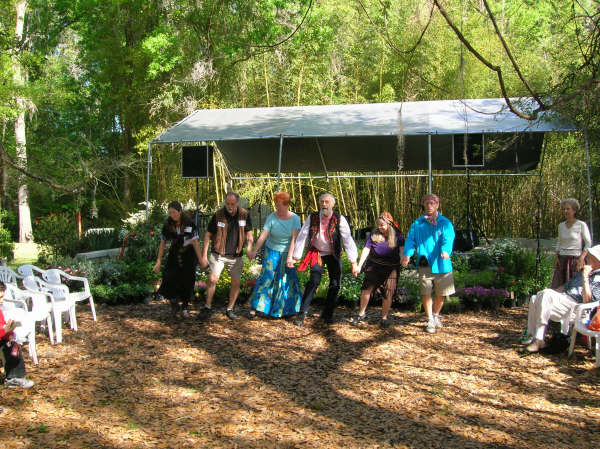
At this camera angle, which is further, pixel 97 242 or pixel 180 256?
pixel 97 242

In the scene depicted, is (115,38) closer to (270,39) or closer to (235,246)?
(270,39)

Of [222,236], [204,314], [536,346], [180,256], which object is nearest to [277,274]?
[222,236]

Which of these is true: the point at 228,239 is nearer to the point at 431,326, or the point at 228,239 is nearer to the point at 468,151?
the point at 431,326

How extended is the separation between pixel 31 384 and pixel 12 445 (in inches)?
36.6

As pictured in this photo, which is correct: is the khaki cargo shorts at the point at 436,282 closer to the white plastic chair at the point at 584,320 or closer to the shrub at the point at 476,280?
the white plastic chair at the point at 584,320

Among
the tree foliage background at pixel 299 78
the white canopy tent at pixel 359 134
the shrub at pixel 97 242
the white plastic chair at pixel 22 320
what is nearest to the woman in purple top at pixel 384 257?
the white canopy tent at pixel 359 134

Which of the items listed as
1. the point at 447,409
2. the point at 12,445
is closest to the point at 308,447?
the point at 447,409

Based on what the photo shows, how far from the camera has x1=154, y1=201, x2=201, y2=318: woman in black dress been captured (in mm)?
6031

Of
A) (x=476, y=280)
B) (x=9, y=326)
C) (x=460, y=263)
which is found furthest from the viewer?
(x=460, y=263)

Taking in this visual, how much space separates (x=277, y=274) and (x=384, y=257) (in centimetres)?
111

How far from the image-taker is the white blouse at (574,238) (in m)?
5.62

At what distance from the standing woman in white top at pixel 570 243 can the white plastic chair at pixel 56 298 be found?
14.7 ft

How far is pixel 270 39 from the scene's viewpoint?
13086mm

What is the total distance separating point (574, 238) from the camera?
18.5ft
